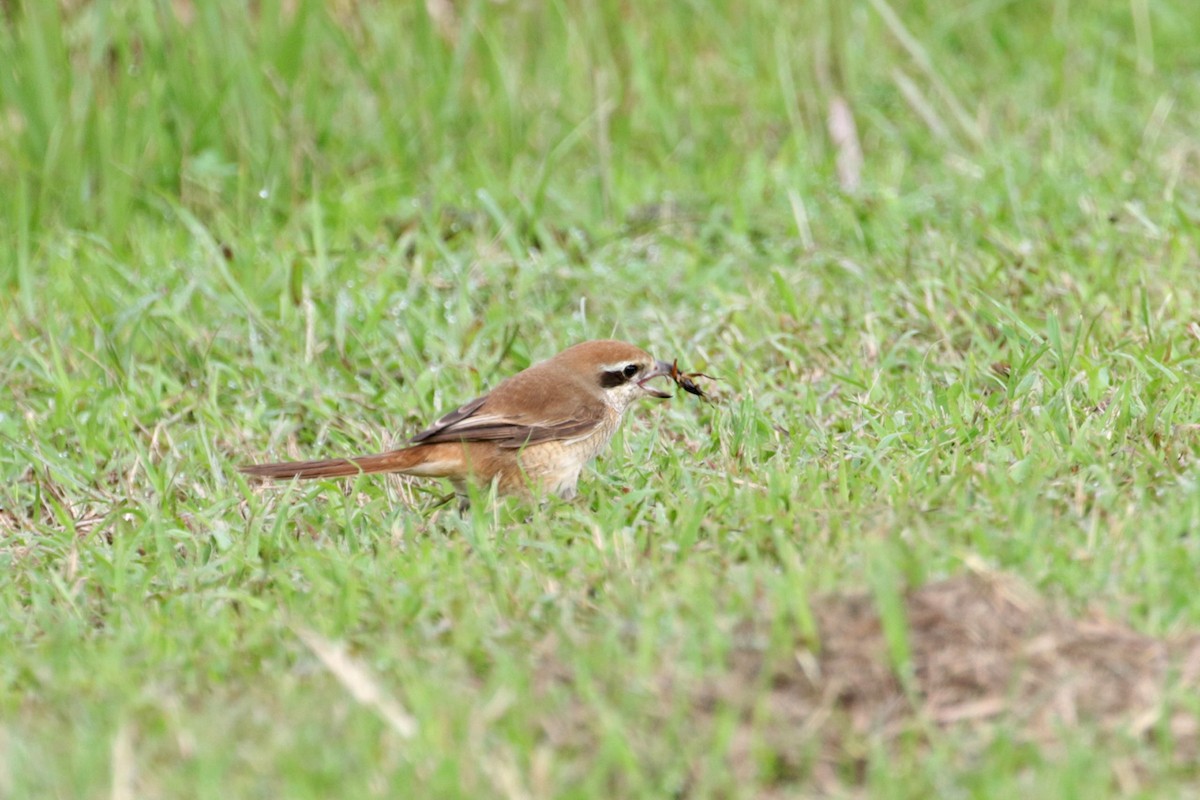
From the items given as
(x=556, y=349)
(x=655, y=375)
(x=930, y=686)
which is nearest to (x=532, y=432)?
(x=655, y=375)

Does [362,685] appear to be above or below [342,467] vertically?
above

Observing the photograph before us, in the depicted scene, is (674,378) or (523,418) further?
(674,378)

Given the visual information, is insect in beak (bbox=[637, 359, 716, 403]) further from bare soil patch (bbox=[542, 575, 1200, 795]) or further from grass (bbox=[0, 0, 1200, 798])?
bare soil patch (bbox=[542, 575, 1200, 795])

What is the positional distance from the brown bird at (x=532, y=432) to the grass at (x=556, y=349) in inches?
6.3

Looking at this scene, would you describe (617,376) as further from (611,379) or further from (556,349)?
(556,349)

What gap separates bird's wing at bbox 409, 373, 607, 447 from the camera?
514 cm

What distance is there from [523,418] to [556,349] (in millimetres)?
1184

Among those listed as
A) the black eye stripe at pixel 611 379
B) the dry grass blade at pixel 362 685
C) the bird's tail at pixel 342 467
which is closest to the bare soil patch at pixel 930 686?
the dry grass blade at pixel 362 685

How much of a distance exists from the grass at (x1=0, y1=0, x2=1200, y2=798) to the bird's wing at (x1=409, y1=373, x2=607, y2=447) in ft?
0.74

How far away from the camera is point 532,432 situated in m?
5.16

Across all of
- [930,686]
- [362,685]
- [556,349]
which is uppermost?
[362,685]

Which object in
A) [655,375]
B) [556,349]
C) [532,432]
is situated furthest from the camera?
[556,349]

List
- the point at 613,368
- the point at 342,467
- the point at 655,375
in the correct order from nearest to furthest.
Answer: the point at 342,467
the point at 613,368
the point at 655,375

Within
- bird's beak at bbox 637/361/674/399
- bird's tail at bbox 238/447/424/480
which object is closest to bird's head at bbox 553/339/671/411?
bird's beak at bbox 637/361/674/399
